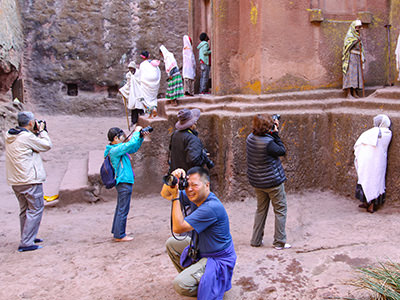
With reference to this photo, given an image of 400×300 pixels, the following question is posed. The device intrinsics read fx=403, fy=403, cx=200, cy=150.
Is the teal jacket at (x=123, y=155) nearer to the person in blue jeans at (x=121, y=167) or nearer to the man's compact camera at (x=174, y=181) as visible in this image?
the person in blue jeans at (x=121, y=167)

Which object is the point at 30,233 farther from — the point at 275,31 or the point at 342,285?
the point at 275,31

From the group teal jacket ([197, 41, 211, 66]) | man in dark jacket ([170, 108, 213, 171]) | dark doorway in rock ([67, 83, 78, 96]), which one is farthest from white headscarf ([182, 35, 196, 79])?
dark doorway in rock ([67, 83, 78, 96])

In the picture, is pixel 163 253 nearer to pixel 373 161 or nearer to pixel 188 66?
pixel 373 161

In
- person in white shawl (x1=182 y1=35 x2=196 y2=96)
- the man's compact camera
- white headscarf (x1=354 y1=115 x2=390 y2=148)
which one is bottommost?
the man's compact camera

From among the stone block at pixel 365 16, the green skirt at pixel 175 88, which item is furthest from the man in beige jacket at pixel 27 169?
the stone block at pixel 365 16

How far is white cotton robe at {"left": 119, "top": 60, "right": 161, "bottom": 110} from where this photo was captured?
8625 millimetres

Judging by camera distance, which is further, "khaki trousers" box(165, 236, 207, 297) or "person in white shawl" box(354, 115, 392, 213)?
"person in white shawl" box(354, 115, 392, 213)

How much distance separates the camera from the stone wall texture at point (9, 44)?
10672 millimetres

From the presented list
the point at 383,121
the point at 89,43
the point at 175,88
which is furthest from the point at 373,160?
the point at 89,43

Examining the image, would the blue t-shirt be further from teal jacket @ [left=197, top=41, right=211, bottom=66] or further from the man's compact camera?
teal jacket @ [left=197, top=41, right=211, bottom=66]

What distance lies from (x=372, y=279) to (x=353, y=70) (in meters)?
4.11

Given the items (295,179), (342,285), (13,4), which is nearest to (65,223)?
(295,179)

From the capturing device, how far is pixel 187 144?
4.96 m

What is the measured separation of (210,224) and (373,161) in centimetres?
316
